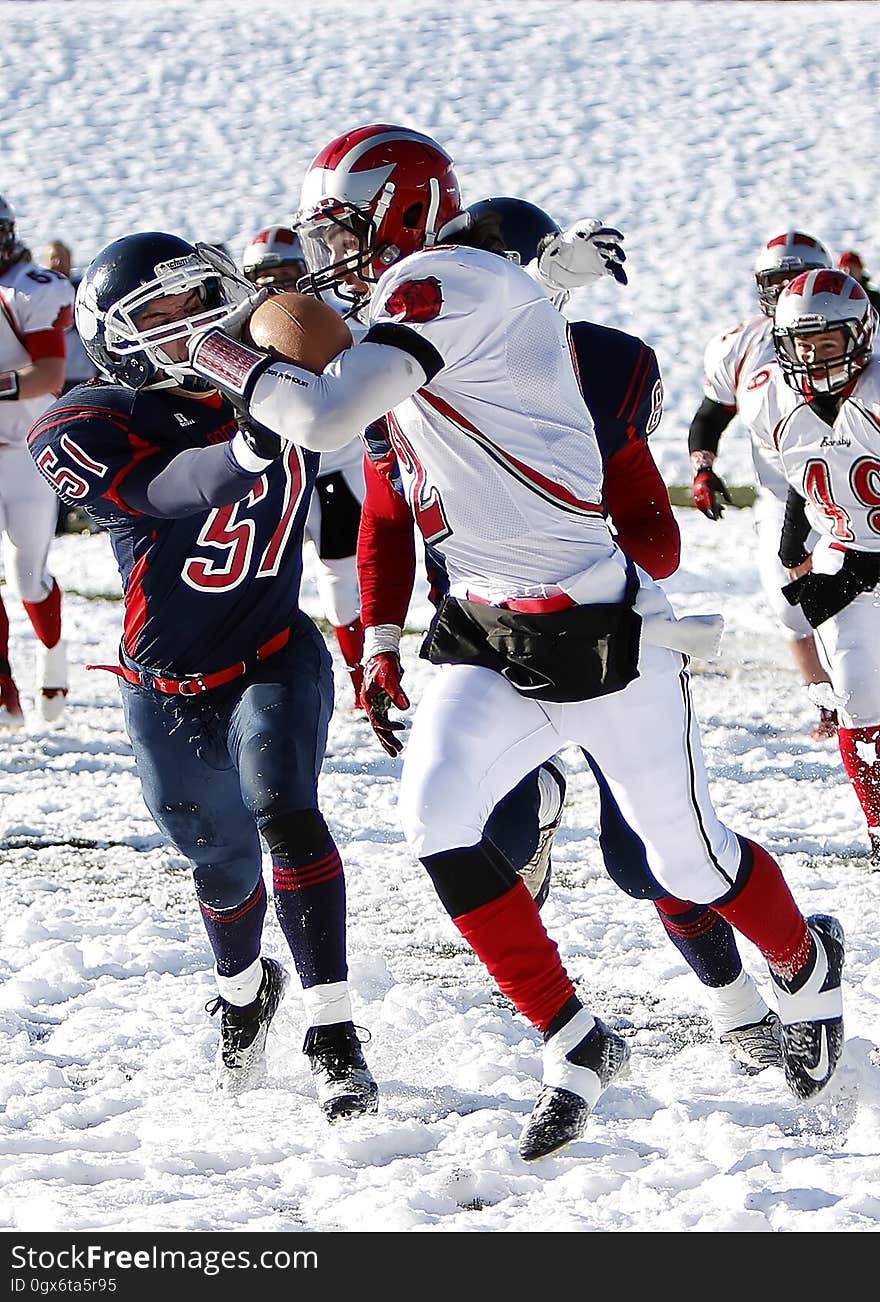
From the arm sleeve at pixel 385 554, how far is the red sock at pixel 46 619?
3627 mm

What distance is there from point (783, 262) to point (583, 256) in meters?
3.70

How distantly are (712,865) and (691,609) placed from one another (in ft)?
18.0

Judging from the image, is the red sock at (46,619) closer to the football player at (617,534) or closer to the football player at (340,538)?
the football player at (340,538)

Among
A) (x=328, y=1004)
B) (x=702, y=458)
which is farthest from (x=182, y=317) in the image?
(x=702, y=458)

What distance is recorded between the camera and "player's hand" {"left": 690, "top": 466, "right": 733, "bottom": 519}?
6.37m

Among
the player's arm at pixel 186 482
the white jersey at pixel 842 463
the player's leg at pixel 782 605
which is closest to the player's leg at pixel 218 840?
the player's arm at pixel 186 482

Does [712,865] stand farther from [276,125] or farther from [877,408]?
[276,125]

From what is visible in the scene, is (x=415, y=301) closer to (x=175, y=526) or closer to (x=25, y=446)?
(x=175, y=526)

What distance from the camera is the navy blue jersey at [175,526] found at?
A: 3396 mm

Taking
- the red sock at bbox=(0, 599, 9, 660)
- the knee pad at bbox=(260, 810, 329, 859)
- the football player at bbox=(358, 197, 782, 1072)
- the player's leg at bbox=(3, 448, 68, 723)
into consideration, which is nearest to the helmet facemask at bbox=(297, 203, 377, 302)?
the football player at bbox=(358, 197, 782, 1072)

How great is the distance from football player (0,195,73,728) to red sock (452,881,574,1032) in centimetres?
424

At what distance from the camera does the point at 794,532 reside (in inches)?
224

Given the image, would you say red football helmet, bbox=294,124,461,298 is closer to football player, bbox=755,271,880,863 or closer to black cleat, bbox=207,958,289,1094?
black cleat, bbox=207,958,289,1094
